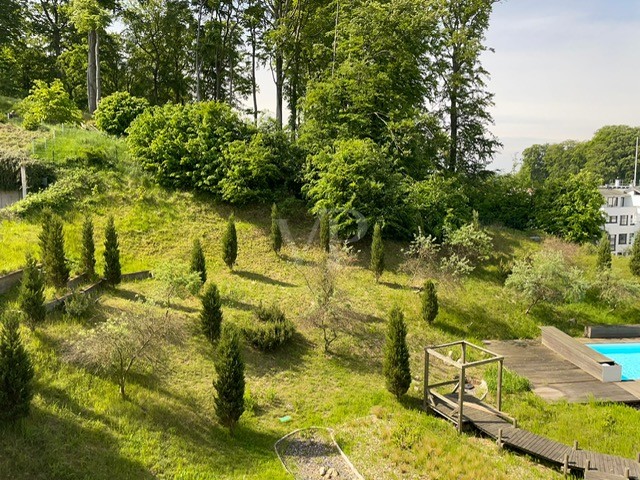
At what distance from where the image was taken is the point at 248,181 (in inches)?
813

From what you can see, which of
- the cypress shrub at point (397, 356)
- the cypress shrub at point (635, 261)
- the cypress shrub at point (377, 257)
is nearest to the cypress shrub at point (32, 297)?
the cypress shrub at point (397, 356)

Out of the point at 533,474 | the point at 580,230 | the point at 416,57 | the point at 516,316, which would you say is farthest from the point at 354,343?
the point at 416,57

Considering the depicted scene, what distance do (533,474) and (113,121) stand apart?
80.4 feet

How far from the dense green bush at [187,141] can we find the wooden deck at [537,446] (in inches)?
579

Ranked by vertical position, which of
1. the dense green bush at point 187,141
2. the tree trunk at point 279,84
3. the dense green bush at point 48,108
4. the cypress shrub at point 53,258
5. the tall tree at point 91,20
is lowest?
the cypress shrub at point 53,258

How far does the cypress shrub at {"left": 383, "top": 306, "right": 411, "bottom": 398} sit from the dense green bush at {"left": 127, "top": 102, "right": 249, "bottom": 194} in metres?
12.7

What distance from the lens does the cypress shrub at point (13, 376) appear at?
7625 millimetres

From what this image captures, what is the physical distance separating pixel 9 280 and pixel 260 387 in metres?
8.45

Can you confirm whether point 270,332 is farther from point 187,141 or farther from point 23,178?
point 23,178

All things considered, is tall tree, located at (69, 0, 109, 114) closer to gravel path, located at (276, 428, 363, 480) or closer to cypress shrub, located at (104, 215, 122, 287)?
cypress shrub, located at (104, 215, 122, 287)

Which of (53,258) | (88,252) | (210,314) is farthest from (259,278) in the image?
(53,258)

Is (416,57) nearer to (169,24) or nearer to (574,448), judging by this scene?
(169,24)

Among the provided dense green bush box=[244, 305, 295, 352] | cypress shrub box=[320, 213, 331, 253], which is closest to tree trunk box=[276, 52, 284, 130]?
cypress shrub box=[320, 213, 331, 253]

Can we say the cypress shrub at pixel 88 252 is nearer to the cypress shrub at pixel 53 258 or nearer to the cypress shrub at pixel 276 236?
the cypress shrub at pixel 53 258
